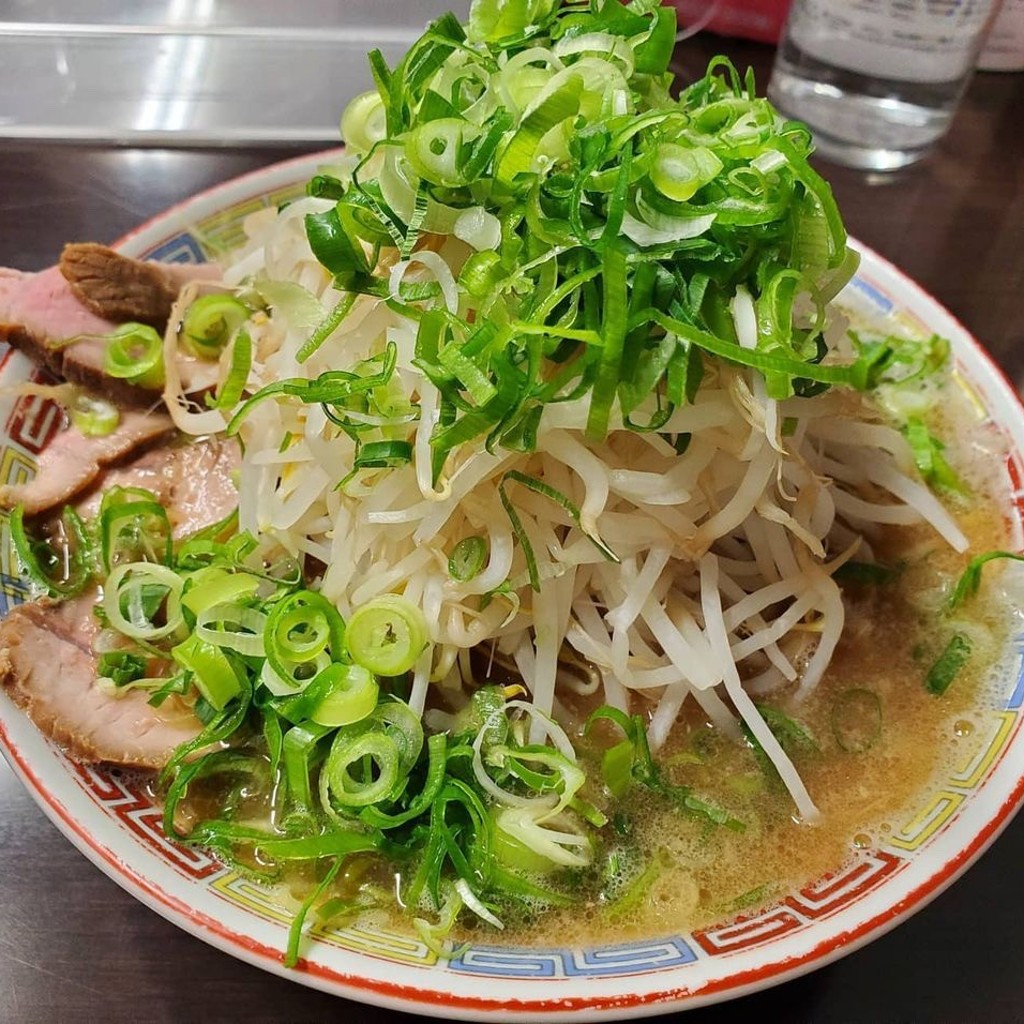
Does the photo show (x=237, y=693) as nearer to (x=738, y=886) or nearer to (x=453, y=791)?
(x=453, y=791)

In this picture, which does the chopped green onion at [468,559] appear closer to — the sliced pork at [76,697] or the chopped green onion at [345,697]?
the chopped green onion at [345,697]

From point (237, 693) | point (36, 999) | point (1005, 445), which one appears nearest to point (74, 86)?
point (237, 693)

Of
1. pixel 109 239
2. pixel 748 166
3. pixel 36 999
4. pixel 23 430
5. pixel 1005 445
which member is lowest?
pixel 36 999

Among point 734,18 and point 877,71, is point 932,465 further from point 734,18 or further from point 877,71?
point 734,18

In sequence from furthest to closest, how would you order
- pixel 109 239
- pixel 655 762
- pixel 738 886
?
pixel 109 239 → pixel 655 762 → pixel 738 886

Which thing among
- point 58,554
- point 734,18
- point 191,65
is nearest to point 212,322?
point 58,554

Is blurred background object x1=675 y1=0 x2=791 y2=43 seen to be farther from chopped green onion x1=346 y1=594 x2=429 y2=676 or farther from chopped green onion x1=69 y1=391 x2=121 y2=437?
chopped green onion x1=346 y1=594 x2=429 y2=676

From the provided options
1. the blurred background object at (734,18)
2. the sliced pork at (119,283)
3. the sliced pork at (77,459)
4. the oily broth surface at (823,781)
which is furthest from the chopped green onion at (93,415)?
the blurred background object at (734,18)
